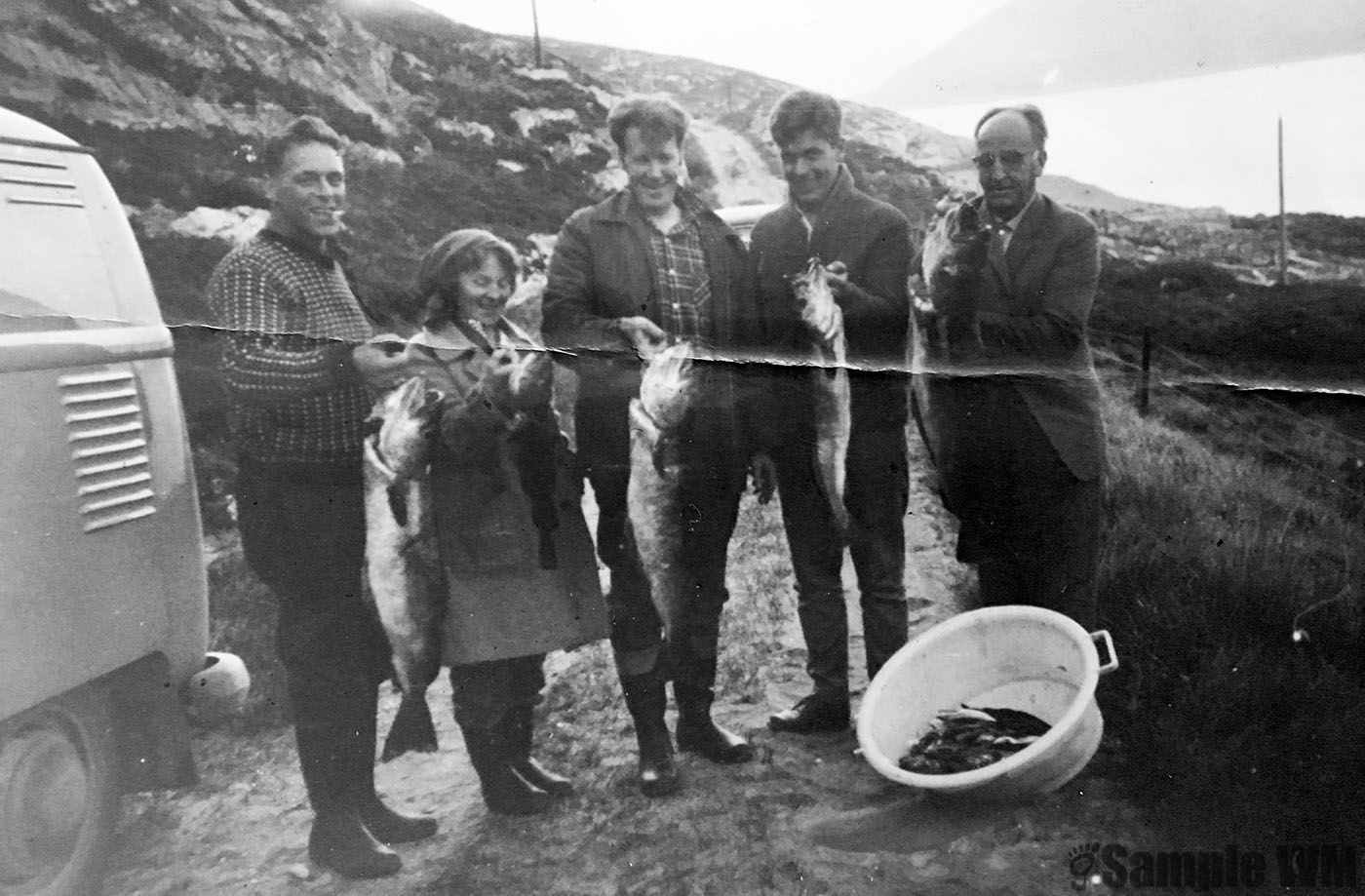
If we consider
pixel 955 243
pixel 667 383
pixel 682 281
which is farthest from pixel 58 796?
pixel 955 243

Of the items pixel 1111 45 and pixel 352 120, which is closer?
pixel 1111 45

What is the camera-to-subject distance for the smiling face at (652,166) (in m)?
3.15

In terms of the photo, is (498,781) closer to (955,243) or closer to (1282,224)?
(955,243)

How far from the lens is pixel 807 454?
325cm

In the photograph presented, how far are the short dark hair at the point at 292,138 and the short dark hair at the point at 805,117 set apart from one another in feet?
4.41

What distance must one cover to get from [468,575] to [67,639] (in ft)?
3.61

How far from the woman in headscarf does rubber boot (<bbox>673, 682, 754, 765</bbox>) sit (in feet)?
1.07

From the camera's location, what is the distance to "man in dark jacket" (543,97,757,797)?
125 inches

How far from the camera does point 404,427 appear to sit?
3.15 meters

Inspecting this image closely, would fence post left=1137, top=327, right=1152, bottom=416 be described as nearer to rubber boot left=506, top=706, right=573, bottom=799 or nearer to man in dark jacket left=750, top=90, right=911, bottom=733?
man in dark jacket left=750, top=90, right=911, bottom=733

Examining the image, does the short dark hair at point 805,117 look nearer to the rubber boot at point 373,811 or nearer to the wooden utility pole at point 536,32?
the wooden utility pole at point 536,32

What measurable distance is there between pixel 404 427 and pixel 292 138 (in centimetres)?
93

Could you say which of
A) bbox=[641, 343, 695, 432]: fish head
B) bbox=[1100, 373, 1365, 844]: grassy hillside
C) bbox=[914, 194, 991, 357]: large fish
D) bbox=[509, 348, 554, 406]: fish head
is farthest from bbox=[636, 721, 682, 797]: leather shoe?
bbox=[914, 194, 991, 357]: large fish

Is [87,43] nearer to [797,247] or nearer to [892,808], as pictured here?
[797,247]
